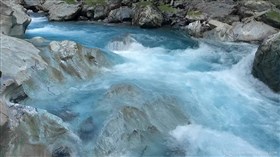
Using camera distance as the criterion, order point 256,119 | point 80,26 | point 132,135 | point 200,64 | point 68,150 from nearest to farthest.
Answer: point 68,150
point 132,135
point 256,119
point 200,64
point 80,26

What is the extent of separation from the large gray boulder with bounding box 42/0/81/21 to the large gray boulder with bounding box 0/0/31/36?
734cm

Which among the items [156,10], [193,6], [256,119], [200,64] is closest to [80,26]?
[156,10]

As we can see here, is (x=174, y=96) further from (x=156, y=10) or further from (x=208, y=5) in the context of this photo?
(x=208, y=5)

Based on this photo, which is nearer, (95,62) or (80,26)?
(95,62)

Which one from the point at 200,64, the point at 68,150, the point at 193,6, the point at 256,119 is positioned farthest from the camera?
the point at 193,6

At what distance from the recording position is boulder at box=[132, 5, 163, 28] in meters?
25.2

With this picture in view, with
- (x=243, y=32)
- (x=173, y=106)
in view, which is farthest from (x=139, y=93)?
(x=243, y=32)

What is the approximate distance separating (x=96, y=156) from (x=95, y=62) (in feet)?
19.9

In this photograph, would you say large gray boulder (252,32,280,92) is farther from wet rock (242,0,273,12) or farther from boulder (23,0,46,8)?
boulder (23,0,46,8)

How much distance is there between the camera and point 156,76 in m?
15.7

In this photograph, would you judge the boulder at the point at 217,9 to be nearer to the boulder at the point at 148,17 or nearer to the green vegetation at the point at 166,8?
the green vegetation at the point at 166,8

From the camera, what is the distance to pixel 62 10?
2769 cm

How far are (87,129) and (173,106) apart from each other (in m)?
3.10

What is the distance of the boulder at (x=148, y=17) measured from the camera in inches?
993
